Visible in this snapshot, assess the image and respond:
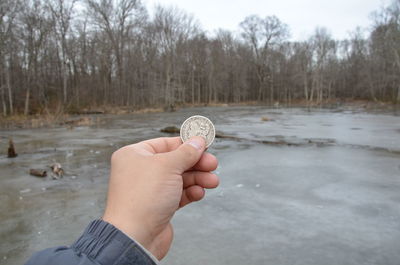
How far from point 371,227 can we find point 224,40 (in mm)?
65768

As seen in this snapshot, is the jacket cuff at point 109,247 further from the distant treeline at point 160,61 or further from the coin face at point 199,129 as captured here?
the distant treeline at point 160,61

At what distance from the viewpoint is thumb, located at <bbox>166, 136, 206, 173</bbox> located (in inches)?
62.7

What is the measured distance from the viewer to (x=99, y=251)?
1.13 metres

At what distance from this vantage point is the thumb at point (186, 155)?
1592 millimetres

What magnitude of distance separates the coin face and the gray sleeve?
90 cm

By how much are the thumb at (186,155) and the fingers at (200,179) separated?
182 mm

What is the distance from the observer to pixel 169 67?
46.8 meters

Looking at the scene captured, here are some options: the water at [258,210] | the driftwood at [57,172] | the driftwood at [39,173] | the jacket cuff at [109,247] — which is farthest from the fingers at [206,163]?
the driftwood at [39,173]

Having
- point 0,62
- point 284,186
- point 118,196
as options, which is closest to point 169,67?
point 0,62

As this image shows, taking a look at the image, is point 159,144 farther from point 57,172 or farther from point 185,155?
point 57,172

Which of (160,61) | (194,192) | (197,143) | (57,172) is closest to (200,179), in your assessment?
(194,192)

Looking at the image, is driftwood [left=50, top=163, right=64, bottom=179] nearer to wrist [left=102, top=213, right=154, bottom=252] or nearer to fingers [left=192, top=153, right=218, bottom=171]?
fingers [left=192, top=153, right=218, bottom=171]

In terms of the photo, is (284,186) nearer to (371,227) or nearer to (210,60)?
(371,227)

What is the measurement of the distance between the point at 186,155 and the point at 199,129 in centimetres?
50
